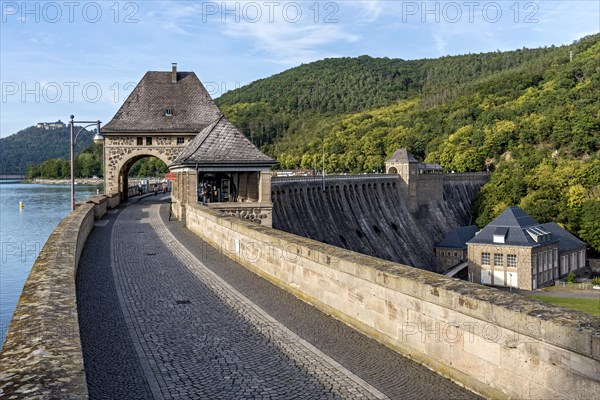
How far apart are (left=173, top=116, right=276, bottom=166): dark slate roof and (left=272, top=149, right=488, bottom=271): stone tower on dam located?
44.0 feet

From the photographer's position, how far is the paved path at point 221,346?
712 centimetres

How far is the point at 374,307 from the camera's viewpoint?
9.05 metres

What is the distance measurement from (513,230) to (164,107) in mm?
35322

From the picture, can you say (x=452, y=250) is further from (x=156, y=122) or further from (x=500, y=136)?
(x=500, y=136)

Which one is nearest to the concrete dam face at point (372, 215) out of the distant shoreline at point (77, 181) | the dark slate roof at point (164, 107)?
the dark slate roof at point (164, 107)

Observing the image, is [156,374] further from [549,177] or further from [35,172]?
[35,172]

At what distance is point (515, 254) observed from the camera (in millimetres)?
55438

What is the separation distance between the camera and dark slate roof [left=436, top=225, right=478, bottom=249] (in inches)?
2547

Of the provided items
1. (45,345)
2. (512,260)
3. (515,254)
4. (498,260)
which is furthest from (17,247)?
(512,260)

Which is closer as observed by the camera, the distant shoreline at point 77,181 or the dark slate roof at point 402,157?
the dark slate roof at point 402,157

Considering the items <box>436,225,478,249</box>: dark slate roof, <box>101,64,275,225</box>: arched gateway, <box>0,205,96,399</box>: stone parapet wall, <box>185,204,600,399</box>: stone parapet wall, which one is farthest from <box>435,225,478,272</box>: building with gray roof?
<box>0,205,96,399</box>: stone parapet wall

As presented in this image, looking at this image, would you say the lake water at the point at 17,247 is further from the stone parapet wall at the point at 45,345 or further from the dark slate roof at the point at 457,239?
the dark slate roof at the point at 457,239

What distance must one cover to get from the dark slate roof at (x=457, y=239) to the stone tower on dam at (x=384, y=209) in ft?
5.12

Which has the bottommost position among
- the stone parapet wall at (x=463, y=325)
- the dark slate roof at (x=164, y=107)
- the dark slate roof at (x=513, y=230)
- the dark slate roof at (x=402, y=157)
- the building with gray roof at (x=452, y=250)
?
the building with gray roof at (x=452, y=250)
